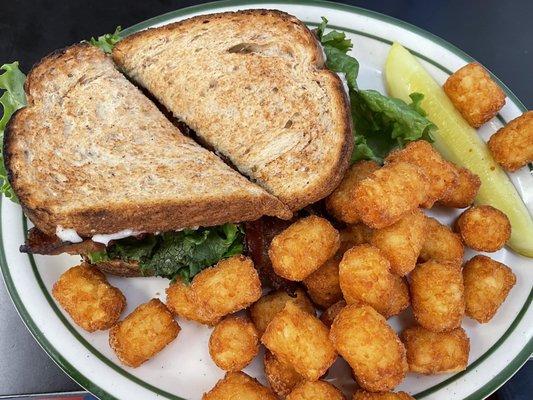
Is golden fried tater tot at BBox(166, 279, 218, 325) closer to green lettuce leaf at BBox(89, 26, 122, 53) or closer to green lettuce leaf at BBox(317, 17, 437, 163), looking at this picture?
green lettuce leaf at BBox(317, 17, 437, 163)

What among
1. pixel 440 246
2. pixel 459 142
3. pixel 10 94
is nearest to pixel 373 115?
pixel 459 142

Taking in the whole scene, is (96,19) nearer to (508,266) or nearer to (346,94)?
(346,94)

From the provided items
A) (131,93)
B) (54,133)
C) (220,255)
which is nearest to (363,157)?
(220,255)

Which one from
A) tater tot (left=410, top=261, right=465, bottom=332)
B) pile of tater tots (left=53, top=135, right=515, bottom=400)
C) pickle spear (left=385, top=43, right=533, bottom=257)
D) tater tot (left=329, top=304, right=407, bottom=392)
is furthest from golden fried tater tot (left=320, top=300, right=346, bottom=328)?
pickle spear (left=385, top=43, right=533, bottom=257)

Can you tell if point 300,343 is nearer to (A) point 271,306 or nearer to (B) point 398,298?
(A) point 271,306

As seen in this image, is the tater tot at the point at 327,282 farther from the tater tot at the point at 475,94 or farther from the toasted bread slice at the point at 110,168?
the tater tot at the point at 475,94

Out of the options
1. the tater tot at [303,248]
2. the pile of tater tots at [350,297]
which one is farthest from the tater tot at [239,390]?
the tater tot at [303,248]
